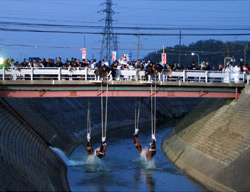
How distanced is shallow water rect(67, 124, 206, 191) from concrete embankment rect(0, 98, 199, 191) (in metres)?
1.38

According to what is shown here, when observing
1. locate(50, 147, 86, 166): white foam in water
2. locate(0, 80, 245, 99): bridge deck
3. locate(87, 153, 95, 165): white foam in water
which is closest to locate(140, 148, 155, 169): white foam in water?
locate(87, 153, 95, 165): white foam in water

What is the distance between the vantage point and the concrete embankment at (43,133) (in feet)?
79.5

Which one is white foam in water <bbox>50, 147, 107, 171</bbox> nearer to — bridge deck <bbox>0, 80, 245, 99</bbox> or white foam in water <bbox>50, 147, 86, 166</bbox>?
white foam in water <bbox>50, 147, 86, 166</bbox>

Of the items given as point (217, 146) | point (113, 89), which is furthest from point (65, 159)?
point (217, 146)

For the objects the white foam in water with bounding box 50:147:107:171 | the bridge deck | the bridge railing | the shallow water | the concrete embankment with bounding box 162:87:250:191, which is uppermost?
the bridge railing

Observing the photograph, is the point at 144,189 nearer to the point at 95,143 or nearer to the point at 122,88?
the point at 122,88

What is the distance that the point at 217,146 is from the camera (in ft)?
107

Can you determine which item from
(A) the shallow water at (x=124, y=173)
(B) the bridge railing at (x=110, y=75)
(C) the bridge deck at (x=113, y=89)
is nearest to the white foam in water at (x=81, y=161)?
(A) the shallow water at (x=124, y=173)

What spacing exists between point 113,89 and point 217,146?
33.3ft

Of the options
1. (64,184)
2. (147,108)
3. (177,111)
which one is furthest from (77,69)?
(177,111)

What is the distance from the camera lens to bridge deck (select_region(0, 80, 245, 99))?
111 feet

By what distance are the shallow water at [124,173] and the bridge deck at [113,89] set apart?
636cm

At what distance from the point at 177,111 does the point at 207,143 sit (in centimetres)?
4582

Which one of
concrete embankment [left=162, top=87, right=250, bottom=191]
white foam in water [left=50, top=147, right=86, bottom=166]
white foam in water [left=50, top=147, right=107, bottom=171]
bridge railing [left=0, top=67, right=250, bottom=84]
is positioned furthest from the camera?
white foam in water [left=50, top=147, right=86, bottom=166]
